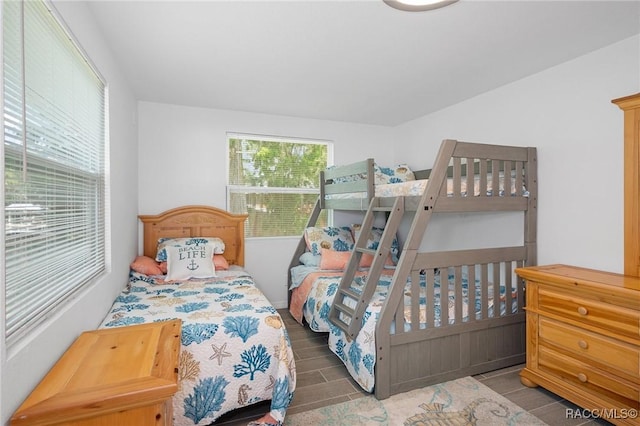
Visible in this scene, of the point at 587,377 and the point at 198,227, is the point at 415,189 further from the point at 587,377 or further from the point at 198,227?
the point at 198,227

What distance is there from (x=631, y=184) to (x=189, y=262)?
3.27 metres

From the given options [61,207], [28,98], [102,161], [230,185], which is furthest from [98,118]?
[230,185]

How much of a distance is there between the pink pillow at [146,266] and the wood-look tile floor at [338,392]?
1.44 metres

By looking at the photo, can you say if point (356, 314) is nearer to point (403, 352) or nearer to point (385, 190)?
point (403, 352)

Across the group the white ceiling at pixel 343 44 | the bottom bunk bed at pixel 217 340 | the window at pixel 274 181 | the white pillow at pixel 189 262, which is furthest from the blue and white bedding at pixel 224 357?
the window at pixel 274 181

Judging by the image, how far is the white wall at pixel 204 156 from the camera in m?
3.53

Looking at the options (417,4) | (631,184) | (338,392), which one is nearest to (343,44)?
(417,4)

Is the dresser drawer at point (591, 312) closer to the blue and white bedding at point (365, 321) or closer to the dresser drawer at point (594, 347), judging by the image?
the dresser drawer at point (594, 347)

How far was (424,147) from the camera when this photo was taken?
397 centimetres

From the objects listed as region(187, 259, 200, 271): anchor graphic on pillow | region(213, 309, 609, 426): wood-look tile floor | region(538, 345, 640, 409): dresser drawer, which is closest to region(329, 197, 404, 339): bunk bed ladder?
region(213, 309, 609, 426): wood-look tile floor

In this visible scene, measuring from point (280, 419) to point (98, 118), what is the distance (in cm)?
207

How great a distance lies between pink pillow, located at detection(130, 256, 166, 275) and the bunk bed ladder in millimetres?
1621

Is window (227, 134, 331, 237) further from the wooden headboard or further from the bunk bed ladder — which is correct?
the bunk bed ladder

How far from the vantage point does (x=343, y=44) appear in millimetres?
2248
